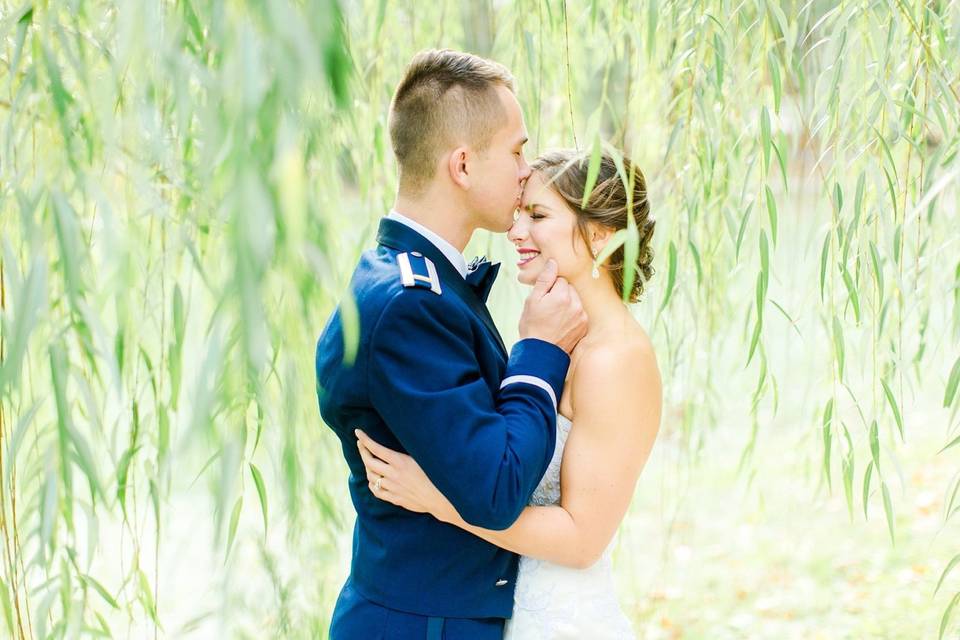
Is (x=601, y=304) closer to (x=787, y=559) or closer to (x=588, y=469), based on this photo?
(x=588, y=469)

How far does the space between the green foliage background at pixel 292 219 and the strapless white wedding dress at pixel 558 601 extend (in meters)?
0.34

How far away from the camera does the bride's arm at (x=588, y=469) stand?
137 cm

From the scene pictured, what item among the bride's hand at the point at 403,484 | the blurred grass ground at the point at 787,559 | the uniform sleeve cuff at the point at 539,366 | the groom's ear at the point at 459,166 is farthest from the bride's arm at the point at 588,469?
the blurred grass ground at the point at 787,559

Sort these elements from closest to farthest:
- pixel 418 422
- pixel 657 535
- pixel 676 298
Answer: pixel 418 422 < pixel 676 298 < pixel 657 535

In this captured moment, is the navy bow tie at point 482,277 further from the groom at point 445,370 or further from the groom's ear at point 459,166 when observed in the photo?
the groom's ear at point 459,166

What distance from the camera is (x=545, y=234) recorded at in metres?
1.58

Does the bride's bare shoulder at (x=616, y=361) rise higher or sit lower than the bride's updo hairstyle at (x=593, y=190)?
lower

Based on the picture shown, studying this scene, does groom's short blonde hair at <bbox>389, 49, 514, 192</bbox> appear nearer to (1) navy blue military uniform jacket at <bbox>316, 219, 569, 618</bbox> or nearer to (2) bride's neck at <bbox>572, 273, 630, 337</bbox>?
(1) navy blue military uniform jacket at <bbox>316, 219, 569, 618</bbox>

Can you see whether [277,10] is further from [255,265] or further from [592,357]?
[592,357]

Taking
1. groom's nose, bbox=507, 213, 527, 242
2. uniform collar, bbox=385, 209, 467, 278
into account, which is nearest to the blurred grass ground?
groom's nose, bbox=507, 213, 527, 242

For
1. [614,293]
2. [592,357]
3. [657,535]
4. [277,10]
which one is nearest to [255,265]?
[277,10]

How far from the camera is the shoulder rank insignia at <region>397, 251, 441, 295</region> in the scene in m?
1.35

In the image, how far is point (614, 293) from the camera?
5.36 feet

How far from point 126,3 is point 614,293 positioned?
908 mm
